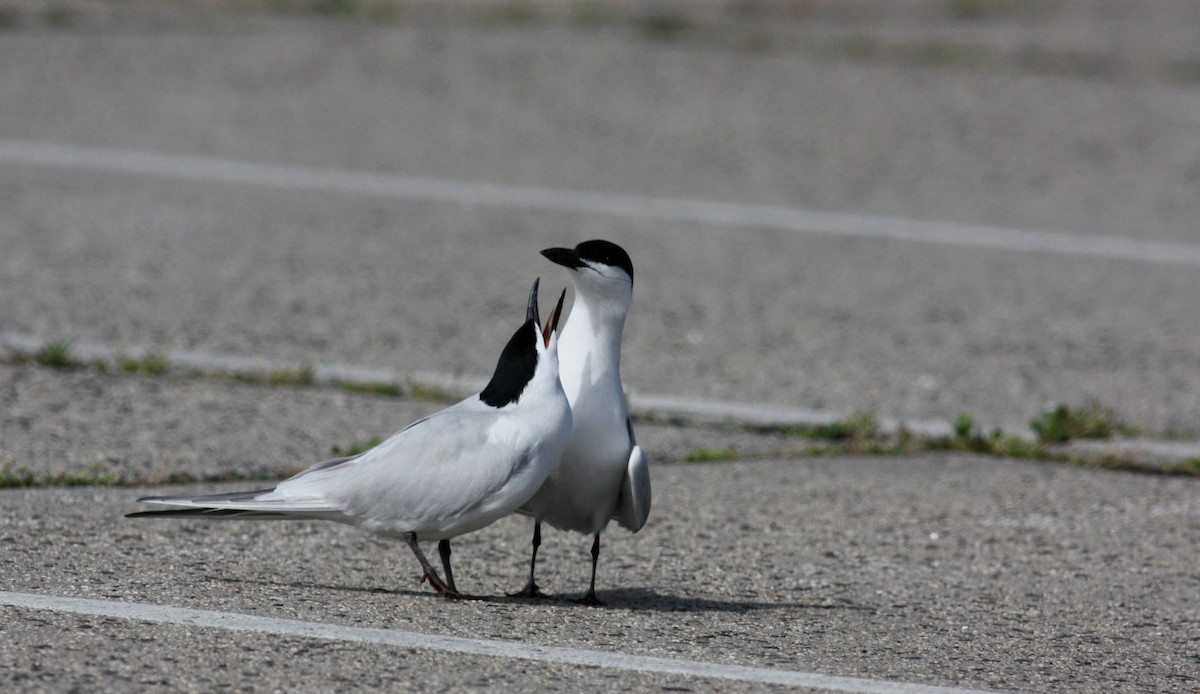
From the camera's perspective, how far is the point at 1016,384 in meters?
5.68

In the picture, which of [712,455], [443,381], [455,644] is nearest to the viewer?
[455,644]

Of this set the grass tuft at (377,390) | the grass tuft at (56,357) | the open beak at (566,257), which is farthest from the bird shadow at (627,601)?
the grass tuft at (56,357)

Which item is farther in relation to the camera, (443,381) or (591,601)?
(443,381)

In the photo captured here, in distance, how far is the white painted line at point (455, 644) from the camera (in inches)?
127

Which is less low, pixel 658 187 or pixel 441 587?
pixel 658 187

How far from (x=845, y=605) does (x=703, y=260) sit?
10.6 feet

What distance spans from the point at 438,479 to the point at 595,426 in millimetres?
409

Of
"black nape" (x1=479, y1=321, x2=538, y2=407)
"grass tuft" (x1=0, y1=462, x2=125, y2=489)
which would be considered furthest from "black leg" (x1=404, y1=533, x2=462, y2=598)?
"grass tuft" (x1=0, y1=462, x2=125, y2=489)

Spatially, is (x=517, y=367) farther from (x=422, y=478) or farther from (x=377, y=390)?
(x=377, y=390)

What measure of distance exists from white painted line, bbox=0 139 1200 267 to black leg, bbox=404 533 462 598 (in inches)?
154

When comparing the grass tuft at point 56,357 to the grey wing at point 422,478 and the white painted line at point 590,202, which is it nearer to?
the grey wing at point 422,478

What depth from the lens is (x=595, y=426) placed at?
12.2 feet

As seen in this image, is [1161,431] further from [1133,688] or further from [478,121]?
[478,121]

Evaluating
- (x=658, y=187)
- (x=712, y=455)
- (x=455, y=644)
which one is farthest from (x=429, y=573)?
(x=658, y=187)
